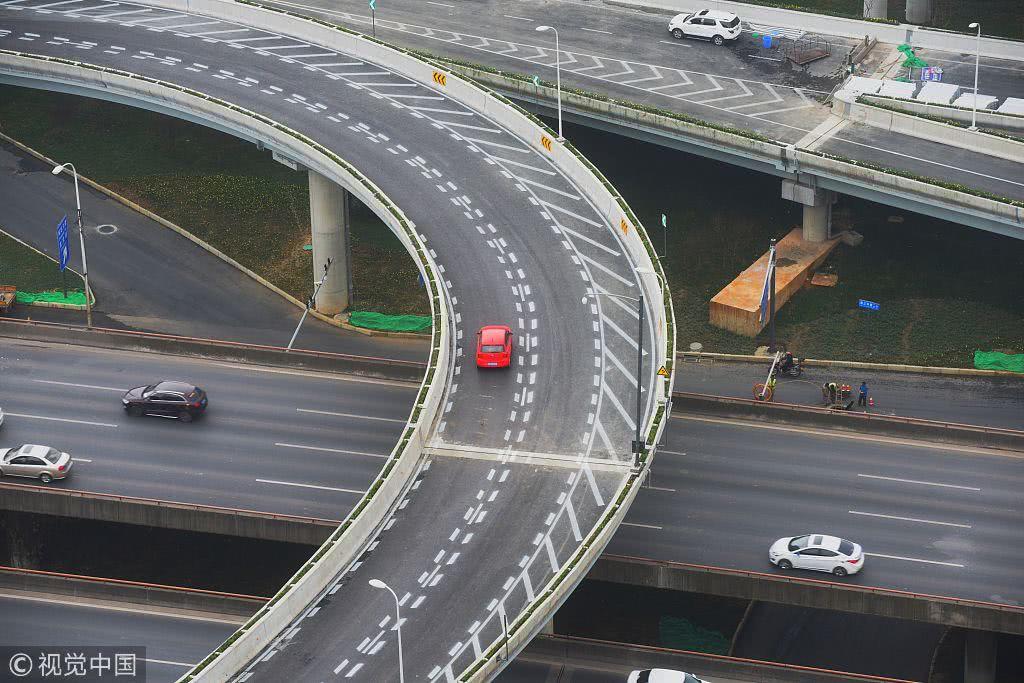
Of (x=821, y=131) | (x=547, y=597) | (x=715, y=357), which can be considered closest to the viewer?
(x=547, y=597)

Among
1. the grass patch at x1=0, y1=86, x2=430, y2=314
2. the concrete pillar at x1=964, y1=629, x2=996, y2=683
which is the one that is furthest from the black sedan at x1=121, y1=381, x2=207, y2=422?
the concrete pillar at x1=964, y1=629, x2=996, y2=683

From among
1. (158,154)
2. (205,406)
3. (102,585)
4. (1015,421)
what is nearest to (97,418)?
(205,406)

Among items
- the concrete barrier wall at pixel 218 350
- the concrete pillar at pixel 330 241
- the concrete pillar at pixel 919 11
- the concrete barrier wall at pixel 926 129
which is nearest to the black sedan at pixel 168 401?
the concrete barrier wall at pixel 218 350

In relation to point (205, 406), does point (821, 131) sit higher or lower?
higher

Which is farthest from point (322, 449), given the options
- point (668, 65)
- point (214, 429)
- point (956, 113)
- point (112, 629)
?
point (956, 113)

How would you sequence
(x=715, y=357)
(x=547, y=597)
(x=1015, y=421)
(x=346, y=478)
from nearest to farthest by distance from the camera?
1. (x=547, y=597)
2. (x=346, y=478)
3. (x=1015, y=421)
4. (x=715, y=357)

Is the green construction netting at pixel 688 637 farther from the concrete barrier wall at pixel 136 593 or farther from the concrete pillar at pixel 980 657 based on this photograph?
the concrete barrier wall at pixel 136 593

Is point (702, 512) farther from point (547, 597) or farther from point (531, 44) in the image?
point (531, 44)
